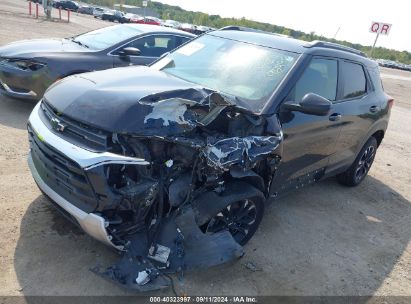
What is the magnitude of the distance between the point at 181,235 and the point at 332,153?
98.0 inches

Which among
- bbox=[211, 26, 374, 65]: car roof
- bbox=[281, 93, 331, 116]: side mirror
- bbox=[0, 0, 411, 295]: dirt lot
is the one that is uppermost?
bbox=[211, 26, 374, 65]: car roof

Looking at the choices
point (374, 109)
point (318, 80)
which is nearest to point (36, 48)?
point (318, 80)

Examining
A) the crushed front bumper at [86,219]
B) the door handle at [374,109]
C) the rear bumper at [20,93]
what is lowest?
the rear bumper at [20,93]

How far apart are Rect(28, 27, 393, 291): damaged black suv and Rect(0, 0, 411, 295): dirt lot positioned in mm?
338

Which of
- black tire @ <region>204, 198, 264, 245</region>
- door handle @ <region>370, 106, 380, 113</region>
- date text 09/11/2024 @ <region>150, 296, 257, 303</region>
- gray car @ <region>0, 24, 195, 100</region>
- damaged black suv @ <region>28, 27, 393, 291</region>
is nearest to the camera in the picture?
damaged black suv @ <region>28, 27, 393, 291</region>

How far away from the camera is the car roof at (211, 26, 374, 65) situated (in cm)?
430

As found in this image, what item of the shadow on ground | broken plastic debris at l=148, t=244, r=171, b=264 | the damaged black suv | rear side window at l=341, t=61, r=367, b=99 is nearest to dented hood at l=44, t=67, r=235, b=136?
the damaged black suv

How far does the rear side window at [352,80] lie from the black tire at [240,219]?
199 cm

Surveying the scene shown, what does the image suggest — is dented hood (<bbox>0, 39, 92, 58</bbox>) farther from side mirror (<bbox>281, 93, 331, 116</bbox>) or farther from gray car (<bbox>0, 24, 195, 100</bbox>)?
side mirror (<bbox>281, 93, 331, 116</bbox>)

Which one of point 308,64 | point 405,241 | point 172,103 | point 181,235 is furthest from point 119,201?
point 405,241

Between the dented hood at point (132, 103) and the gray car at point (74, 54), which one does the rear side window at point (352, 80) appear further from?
the gray car at point (74, 54)

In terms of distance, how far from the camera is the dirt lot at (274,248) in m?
3.20

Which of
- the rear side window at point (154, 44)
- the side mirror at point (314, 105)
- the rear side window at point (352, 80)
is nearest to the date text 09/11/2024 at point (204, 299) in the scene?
the side mirror at point (314, 105)

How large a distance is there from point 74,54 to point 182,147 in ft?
14.1
